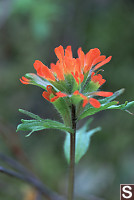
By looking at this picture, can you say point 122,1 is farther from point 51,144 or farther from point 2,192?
point 2,192

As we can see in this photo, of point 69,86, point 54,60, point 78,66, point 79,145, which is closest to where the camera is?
point 78,66

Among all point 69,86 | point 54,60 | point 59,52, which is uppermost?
point 54,60

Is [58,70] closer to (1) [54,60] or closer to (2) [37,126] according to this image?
(2) [37,126]

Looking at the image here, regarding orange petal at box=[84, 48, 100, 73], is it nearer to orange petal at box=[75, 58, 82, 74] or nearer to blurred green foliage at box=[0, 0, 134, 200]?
orange petal at box=[75, 58, 82, 74]

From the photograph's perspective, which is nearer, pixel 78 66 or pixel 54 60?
pixel 78 66

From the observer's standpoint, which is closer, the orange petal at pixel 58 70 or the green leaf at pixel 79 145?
the orange petal at pixel 58 70

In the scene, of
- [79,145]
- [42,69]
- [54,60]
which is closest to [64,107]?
[42,69]

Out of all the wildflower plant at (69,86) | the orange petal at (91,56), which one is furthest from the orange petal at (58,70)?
the orange petal at (91,56)

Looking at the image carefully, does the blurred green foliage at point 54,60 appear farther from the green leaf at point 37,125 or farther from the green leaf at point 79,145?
the green leaf at point 37,125
